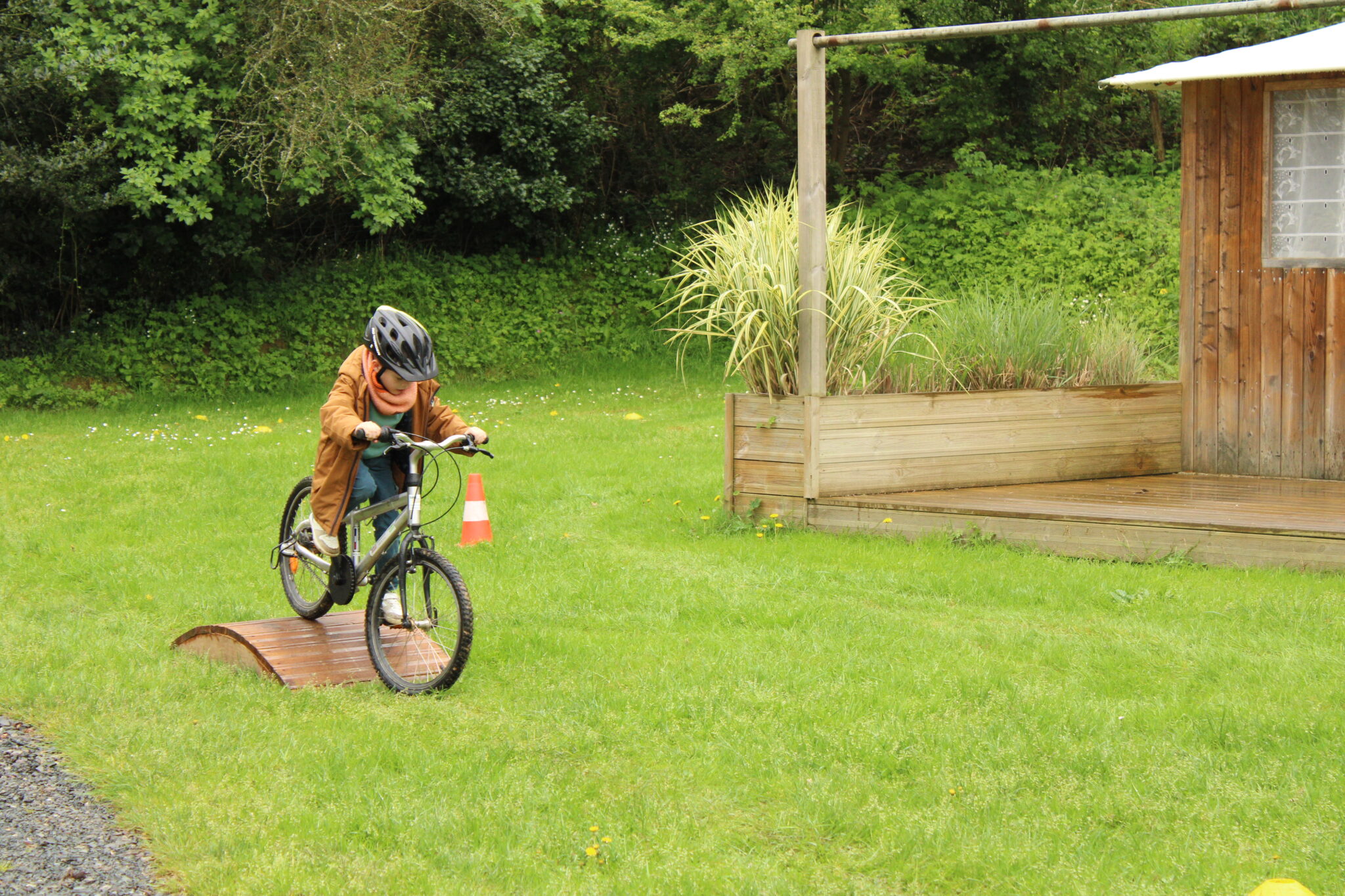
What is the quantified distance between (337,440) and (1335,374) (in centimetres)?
684

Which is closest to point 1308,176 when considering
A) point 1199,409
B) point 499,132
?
point 1199,409

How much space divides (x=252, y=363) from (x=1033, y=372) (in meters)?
11.6

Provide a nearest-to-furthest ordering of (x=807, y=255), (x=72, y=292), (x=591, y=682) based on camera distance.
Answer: (x=591, y=682)
(x=807, y=255)
(x=72, y=292)

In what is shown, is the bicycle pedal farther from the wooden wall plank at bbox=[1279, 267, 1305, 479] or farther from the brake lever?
the wooden wall plank at bbox=[1279, 267, 1305, 479]

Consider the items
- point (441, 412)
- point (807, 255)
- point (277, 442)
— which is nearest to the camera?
point (441, 412)

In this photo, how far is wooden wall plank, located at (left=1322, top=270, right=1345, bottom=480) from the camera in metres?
9.06

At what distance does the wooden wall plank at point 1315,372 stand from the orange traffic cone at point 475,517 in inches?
218

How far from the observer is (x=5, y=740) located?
4738 millimetres

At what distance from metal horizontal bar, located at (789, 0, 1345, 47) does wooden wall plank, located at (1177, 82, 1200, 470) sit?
1888 mm

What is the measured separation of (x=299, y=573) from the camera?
6539 millimetres

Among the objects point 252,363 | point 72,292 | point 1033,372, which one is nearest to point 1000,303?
point 1033,372

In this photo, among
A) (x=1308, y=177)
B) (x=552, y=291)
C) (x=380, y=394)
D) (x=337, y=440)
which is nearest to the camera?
(x=337, y=440)

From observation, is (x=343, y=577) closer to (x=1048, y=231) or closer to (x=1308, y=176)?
(x=1308, y=176)

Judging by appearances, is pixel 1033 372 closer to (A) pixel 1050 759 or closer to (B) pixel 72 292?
(A) pixel 1050 759
